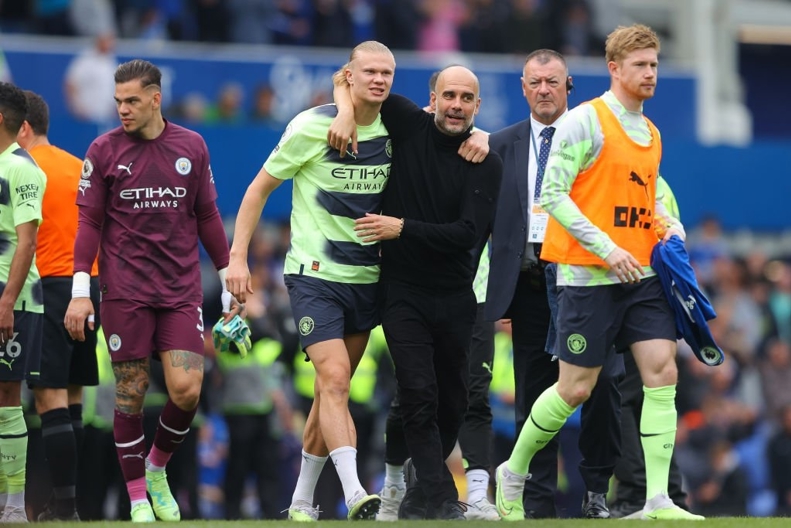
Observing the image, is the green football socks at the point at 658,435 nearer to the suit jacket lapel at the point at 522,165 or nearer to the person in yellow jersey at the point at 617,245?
the person in yellow jersey at the point at 617,245

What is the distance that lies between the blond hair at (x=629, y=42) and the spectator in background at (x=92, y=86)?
8.65 metres

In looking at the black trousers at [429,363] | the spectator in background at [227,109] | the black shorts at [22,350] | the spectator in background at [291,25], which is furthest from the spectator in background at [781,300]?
the black shorts at [22,350]

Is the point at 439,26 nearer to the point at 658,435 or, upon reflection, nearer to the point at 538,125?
the point at 538,125

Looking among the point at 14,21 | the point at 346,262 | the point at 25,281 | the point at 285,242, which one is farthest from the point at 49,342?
the point at 14,21

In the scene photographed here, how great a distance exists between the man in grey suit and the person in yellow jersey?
81 cm

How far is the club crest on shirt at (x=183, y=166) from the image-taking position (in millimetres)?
9000

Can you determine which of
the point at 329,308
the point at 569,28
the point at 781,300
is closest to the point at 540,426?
the point at 329,308

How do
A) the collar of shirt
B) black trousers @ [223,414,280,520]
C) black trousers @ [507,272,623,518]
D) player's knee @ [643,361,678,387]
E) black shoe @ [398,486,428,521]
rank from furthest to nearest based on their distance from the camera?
black trousers @ [223,414,280,520] < the collar of shirt < black trousers @ [507,272,623,518] < black shoe @ [398,486,428,521] < player's knee @ [643,361,678,387]

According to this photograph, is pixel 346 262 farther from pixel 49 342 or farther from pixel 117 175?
pixel 49 342

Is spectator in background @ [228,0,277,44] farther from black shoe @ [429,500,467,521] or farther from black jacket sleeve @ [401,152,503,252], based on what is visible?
black shoe @ [429,500,467,521]

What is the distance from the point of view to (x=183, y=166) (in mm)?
9016

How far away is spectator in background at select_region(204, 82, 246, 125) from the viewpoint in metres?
17.1

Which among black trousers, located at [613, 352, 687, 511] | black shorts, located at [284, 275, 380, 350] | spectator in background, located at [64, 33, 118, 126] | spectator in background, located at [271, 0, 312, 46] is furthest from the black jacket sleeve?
spectator in background, located at [271, 0, 312, 46]

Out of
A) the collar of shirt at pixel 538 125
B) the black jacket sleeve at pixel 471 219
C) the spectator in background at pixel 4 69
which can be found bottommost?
the black jacket sleeve at pixel 471 219
